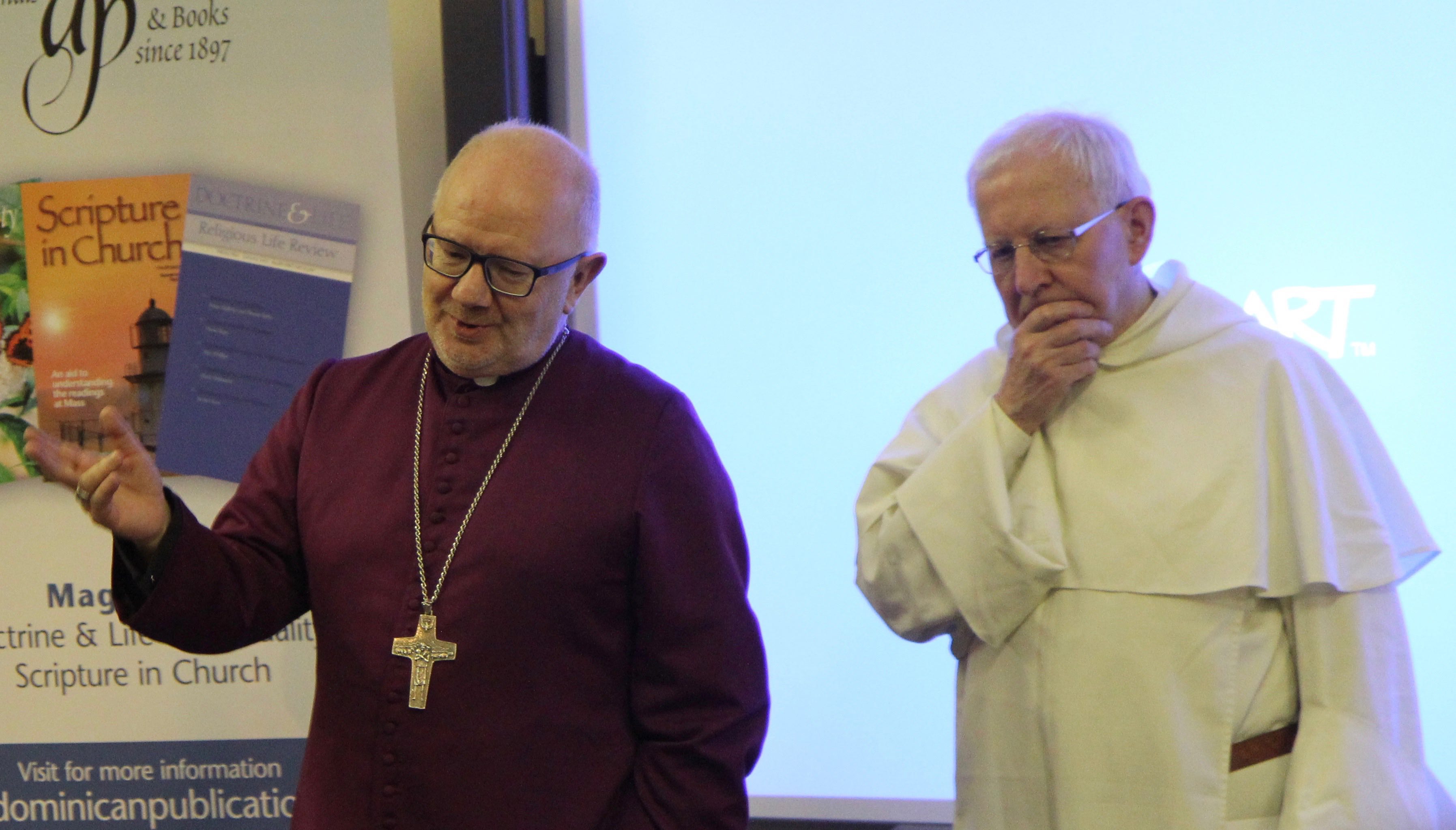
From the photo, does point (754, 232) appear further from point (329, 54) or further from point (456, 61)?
point (329, 54)

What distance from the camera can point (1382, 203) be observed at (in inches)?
91.1

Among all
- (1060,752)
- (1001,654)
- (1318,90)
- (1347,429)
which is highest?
(1318,90)

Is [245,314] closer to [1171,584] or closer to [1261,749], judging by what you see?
[1171,584]

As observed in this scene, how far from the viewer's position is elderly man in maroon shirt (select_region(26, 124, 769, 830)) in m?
1.65

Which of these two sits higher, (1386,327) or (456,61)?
(456,61)

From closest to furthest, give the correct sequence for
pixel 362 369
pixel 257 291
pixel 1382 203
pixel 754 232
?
pixel 362 369 → pixel 1382 203 → pixel 257 291 → pixel 754 232

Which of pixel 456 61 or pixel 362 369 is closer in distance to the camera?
pixel 362 369

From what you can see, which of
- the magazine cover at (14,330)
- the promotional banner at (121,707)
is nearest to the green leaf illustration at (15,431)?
the magazine cover at (14,330)

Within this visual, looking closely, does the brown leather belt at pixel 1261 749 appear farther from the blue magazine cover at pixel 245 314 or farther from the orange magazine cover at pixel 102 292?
the orange magazine cover at pixel 102 292

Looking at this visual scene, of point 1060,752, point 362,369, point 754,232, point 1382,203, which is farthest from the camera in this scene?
point 754,232

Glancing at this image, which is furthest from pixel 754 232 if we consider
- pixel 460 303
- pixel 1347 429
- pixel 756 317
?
pixel 1347 429

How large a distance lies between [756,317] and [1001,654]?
106 centimetres

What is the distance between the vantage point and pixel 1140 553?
1.78m

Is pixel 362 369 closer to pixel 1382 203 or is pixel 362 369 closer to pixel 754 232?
pixel 754 232
